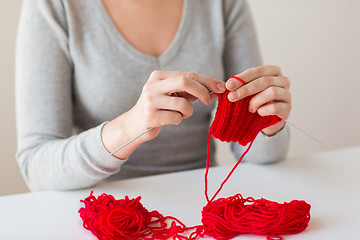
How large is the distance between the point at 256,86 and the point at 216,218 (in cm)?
27

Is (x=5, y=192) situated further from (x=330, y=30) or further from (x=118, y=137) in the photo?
(x=330, y=30)

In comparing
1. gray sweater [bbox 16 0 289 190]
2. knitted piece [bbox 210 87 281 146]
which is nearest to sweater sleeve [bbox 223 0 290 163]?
gray sweater [bbox 16 0 289 190]

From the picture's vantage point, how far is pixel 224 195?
0.90m

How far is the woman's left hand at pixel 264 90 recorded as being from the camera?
0.80m

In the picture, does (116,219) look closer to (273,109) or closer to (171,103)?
(171,103)

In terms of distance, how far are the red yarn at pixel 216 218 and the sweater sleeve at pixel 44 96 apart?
0.56 ft

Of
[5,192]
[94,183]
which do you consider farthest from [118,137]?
[5,192]

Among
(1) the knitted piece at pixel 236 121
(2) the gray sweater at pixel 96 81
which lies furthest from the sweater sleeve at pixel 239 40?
(1) the knitted piece at pixel 236 121

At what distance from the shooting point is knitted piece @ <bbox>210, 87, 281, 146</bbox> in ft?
2.69

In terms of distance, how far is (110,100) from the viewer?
1.09m

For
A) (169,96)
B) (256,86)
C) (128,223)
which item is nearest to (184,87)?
(169,96)

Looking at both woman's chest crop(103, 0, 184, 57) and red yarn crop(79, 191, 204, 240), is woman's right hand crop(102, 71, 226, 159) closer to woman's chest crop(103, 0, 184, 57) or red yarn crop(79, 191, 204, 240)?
red yarn crop(79, 191, 204, 240)

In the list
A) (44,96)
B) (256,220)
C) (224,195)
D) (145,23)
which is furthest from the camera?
(145,23)

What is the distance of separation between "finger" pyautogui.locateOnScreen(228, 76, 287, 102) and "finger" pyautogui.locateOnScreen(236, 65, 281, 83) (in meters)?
0.01
